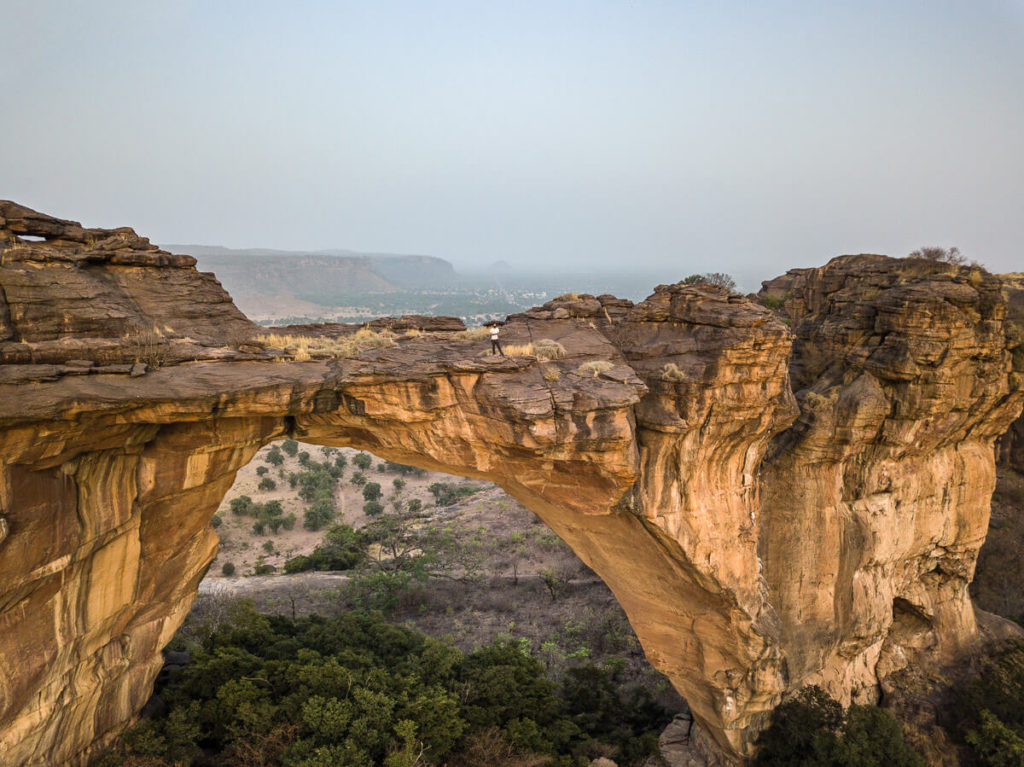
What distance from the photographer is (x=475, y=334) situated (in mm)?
14195

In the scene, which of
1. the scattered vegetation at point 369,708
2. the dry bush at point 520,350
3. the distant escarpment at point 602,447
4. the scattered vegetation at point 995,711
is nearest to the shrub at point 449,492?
the scattered vegetation at point 369,708

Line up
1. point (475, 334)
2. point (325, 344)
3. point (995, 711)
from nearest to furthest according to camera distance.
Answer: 1. point (325, 344)
2. point (475, 334)
3. point (995, 711)

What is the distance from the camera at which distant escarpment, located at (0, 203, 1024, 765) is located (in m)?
11.1

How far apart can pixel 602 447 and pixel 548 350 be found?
2.88 metres

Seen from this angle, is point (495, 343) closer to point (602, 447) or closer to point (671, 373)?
point (602, 447)

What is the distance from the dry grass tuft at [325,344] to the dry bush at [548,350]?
3675 millimetres

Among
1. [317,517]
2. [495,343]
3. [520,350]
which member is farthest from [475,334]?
[317,517]

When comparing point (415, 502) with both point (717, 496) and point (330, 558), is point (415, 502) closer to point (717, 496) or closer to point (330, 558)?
point (330, 558)

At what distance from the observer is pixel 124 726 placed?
576 inches

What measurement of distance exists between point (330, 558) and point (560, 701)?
755 inches

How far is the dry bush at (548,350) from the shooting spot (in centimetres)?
1348

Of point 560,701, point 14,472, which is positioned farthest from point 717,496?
point 14,472

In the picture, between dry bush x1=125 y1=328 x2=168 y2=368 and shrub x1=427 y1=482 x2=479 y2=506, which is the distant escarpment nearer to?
dry bush x1=125 y1=328 x2=168 y2=368

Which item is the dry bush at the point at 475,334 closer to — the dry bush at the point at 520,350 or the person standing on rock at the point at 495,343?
the person standing on rock at the point at 495,343
